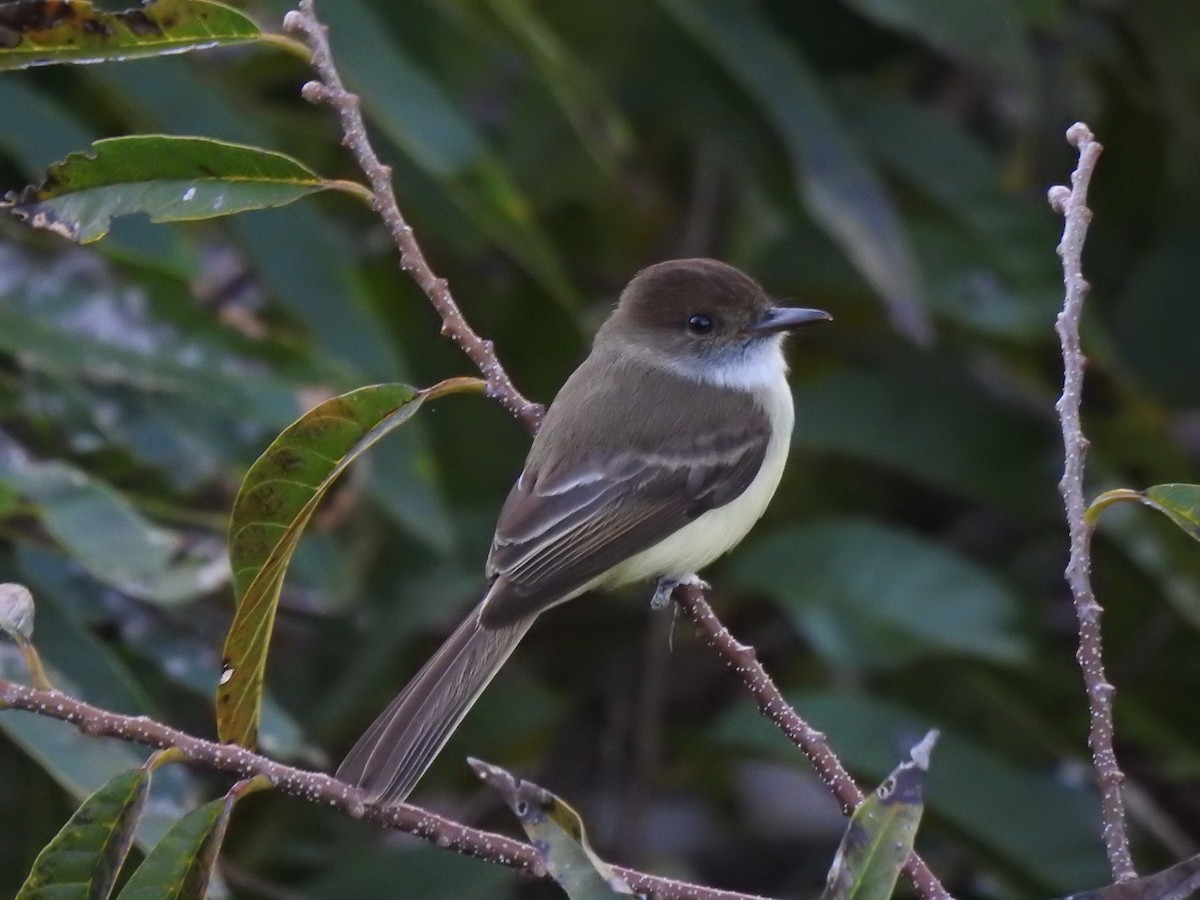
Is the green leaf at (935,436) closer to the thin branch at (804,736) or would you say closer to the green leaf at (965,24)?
the green leaf at (965,24)

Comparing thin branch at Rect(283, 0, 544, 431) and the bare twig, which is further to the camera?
thin branch at Rect(283, 0, 544, 431)

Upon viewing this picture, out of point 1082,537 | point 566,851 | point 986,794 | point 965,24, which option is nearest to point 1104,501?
point 1082,537

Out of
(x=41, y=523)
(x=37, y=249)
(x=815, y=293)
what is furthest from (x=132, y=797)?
(x=815, y=293)

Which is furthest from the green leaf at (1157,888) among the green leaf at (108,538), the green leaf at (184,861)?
the green leaf at (108,538)

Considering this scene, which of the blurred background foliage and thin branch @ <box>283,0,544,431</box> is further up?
thin branch @ <box>283,0,544,431</box>

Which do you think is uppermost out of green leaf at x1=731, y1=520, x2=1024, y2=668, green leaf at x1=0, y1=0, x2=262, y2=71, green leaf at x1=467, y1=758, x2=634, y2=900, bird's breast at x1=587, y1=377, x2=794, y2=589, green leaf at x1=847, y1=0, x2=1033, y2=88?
green leaf at x1=0, y1=0, x2=262, y2=71

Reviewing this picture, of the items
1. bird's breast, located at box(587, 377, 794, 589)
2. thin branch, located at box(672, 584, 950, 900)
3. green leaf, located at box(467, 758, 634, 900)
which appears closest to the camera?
green leaf, located at box(467, 758, 634, 900)

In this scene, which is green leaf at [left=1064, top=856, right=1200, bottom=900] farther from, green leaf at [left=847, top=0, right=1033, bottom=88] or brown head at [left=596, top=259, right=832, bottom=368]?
green leaf at [left=847, top=0, right=1033, bottom=88]

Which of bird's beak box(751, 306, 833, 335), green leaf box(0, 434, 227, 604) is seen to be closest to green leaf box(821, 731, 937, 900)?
green leaf box(0, 434, 227, 604)
